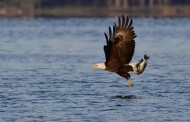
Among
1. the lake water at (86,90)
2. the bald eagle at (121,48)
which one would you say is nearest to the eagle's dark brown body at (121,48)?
the bald eagle at (121,48)

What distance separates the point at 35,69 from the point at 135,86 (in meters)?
5.00

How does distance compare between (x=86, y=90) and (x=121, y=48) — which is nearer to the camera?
(x=121, y=48)

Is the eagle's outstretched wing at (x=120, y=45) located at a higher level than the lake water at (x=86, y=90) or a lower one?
higher

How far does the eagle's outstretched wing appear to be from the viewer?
18.2m

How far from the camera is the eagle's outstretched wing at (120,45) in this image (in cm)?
1817

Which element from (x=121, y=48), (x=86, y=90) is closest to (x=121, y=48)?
(x=121, y=48)

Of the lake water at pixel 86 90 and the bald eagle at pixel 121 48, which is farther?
the bald eagle at pixel 121 48

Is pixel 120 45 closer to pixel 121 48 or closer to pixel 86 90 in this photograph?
pixel 121 48

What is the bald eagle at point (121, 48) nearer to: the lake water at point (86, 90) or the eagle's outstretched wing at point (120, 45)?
the eagle's outstretched wing at point (120, 45)

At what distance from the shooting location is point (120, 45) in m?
18.2

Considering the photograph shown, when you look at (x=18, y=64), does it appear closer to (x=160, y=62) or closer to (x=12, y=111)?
(x=160, y=62)

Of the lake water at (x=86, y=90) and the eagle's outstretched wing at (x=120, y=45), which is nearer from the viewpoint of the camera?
the lake water at (x=86, y=90)

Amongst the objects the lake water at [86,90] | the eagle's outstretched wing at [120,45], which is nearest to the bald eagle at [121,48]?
the eagle's outstretched wing at [120,45]

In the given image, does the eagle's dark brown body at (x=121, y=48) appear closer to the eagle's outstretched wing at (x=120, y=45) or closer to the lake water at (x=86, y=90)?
the eagle's outstretched wing at (x=120, y=45)
